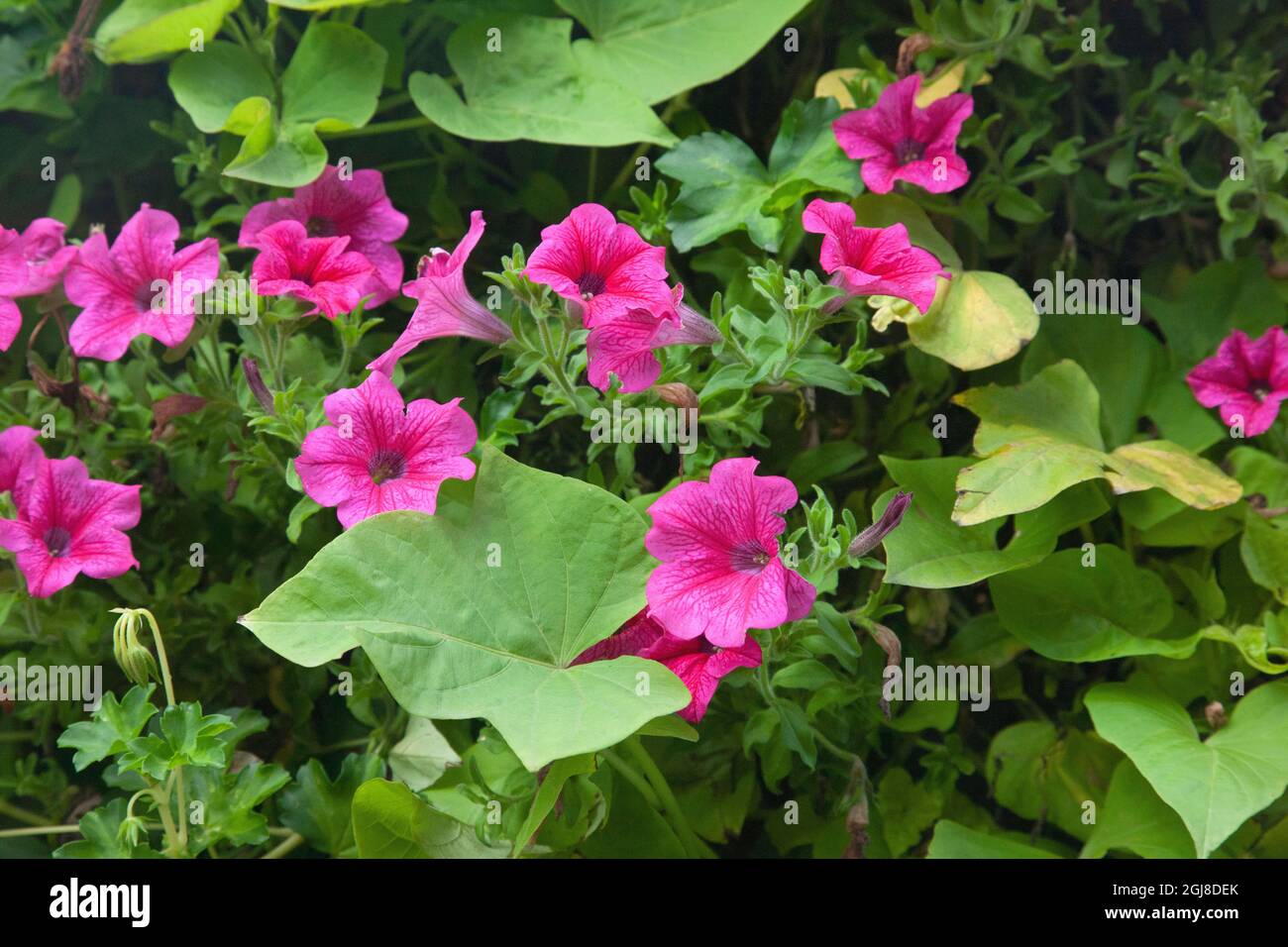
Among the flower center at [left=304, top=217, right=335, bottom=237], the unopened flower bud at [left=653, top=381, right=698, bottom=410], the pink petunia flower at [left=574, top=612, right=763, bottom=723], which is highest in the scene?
the flower center at [left=304, top=217, right=335, bottom=237]

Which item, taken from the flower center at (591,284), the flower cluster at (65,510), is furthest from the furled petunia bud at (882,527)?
the flower cluster at (65,510)

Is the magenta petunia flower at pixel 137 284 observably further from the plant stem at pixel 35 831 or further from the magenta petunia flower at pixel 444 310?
the plant stem at pixel 35 831

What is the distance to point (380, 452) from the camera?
88 centimetres

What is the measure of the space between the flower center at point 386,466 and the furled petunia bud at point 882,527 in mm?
339

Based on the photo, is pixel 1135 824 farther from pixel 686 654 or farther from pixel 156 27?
pixel 156 27

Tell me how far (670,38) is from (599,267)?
15.5 inches

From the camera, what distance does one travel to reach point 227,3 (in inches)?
41.5

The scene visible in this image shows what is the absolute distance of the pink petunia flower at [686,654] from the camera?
80 cm

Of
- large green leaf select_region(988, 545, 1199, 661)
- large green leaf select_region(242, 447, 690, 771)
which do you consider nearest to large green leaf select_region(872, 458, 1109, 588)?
large green leaf select_region(988, 545, 1199, 661)

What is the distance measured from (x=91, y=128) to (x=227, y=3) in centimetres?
30

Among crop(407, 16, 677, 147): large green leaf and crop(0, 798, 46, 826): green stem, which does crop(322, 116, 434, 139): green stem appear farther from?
crop(0, 798, 46, 826): green stem

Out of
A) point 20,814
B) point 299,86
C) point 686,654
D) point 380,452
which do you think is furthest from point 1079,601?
point 20,814

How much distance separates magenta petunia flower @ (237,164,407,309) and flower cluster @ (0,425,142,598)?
0.82 feet

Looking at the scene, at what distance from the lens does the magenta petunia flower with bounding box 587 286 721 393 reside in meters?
0.84
